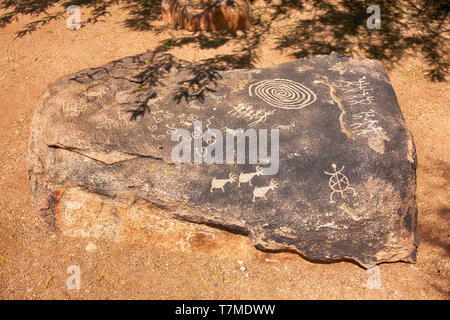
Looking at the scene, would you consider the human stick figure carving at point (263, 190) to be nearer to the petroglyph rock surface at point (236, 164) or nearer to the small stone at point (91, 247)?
the petroglyph rock surface at point (236, 164)

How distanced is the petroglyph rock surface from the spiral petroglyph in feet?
0.08

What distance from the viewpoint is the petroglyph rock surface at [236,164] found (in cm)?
418

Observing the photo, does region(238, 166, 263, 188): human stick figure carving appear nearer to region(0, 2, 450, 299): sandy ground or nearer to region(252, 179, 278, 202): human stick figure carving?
region(252, 179, 278, 202): human stick figure carving

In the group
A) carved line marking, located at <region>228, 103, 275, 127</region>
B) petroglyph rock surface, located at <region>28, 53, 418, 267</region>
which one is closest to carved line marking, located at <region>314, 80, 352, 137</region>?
petroglyph rock surface, located at <region>28, 53, 418, 267</region>

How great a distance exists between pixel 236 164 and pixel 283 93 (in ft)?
4.67

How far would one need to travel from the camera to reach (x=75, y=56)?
8.30 meters

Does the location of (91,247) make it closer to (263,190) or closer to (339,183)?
(263,190)

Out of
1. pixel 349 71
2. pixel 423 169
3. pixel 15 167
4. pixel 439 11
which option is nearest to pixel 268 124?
pixel 349 71

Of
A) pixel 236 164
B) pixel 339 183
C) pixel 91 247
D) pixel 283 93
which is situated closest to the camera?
pixel 339 183

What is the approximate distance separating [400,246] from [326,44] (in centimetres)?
549

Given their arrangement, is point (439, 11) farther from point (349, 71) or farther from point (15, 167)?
point (15, 167)

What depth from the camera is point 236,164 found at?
14.5 ft

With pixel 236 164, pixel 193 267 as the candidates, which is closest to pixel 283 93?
pixel 236 164

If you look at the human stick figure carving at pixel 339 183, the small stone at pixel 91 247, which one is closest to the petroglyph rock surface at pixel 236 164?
the human stick figure carving at pixel 339 183
